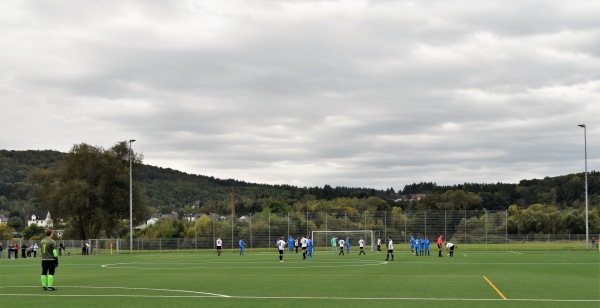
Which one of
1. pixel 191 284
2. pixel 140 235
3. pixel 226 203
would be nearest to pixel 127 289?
pixel 191 284

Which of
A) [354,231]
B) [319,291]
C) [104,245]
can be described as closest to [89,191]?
[104,245]

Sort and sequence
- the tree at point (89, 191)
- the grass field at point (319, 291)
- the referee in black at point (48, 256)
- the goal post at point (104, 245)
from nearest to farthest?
the grass field at point (319, 291) → the referee in black at point (48, 256) → the goal post at point (104, 245) → the tree at point (89, 191)

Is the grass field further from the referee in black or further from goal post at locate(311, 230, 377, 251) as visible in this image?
goal post at locate(311, 230, 377, 251)

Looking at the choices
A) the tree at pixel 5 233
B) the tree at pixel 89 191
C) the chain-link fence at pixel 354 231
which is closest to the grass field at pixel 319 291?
the chain-link fence at pixel 354 231

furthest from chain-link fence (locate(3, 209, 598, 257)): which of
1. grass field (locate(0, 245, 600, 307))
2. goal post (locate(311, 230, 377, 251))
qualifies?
grass field (locate(0, 245, 600, 307))

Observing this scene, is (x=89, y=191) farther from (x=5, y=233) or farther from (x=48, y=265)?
(x=48, y=265)

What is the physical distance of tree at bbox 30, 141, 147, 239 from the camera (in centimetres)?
8488

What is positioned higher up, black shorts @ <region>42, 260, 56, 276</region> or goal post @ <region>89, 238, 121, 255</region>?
black shorts @ <region>42, 260, 56, 276</region>

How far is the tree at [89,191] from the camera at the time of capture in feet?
278

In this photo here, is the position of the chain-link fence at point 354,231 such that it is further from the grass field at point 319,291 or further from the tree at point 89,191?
the grass field at point 319,291

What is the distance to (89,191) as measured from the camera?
279 ft

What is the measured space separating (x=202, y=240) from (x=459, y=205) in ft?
264

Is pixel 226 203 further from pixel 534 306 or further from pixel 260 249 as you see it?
pixel 534 306

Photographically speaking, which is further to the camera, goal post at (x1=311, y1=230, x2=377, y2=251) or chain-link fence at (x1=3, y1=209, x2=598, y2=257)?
goal post at (x1=311, y1=230, x2=377, y2=251)
